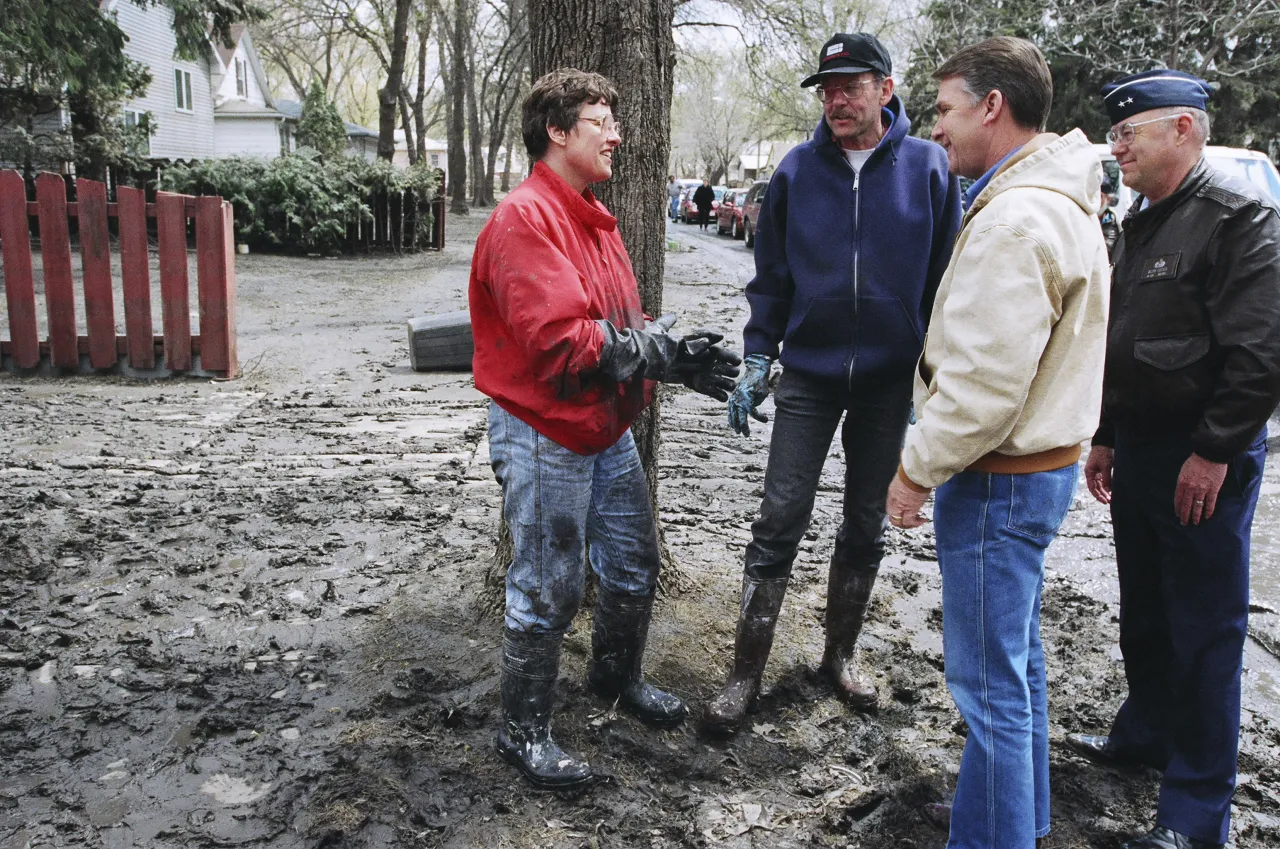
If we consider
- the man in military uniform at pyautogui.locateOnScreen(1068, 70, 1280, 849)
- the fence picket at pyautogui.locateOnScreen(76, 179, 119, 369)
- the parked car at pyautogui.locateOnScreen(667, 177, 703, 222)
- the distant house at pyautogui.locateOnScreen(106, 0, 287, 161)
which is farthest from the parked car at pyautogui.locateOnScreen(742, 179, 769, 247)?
the man in military uniform at pyautogui.locateOnScreen(1068, 70, 1280, 849)

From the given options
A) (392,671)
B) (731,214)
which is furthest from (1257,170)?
(731,214)

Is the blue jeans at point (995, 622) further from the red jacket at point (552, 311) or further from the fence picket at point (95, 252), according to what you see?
the fence picket at point (95, 252)

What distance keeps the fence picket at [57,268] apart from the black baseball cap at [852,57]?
6555 millimetres

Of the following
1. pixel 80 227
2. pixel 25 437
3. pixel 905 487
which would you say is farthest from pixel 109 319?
pixel 905 487

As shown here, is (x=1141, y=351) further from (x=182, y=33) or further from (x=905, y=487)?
(x=182, y=33)

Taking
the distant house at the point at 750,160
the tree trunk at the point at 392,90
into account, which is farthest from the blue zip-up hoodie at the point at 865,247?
the distant house at the point at 750,160

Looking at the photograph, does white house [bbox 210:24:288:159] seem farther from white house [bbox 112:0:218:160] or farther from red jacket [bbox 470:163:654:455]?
red jacket [bbox 470:163:654:455]

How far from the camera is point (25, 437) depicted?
6.31 meters

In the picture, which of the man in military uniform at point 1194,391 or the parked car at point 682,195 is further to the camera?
the parked car at point 682,195

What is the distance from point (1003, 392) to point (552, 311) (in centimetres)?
108

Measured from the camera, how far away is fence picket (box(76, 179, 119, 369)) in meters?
7.59

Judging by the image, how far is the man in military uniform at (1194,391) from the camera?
2570mm

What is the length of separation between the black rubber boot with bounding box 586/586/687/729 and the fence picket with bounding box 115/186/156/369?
5967mm

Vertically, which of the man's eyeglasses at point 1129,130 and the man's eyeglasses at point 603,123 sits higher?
the man's eyeglasses at point 1129,130
